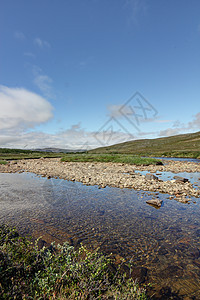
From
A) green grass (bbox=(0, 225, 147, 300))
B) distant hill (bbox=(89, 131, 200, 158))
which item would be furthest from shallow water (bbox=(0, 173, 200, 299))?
distant hill (bbox=(89, 131, 200, 158))

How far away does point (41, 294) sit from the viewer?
3.20 metres

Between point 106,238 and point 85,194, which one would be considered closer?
point 106,238

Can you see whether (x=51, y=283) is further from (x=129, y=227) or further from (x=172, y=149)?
(x=172, y=149)

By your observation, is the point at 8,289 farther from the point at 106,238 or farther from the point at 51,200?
the point at 51,200

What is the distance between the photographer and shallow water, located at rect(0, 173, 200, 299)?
526 cm

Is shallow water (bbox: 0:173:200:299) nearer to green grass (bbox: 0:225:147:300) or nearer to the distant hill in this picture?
green grass (bbox: 0:225:147:300)

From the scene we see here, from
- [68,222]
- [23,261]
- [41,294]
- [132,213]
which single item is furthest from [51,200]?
[41,294]

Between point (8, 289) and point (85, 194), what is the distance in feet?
35.3

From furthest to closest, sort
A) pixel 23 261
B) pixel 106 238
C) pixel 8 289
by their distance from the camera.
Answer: pixel 106 238, pixel 23 261, pixel 8 289

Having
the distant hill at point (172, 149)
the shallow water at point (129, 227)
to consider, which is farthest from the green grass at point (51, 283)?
the distant hill at point (172, 149)

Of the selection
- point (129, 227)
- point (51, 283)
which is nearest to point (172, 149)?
point (129, 227)

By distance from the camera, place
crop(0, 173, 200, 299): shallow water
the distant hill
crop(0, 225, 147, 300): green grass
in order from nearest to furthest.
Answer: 1. crop(0, 225, 147, 300): green grass
2. crop(0, 173, 200, 299): shallow water
3. the distant hill

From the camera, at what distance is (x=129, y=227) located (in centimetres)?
809

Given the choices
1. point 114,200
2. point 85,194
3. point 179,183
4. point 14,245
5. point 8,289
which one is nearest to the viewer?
point 8,289
